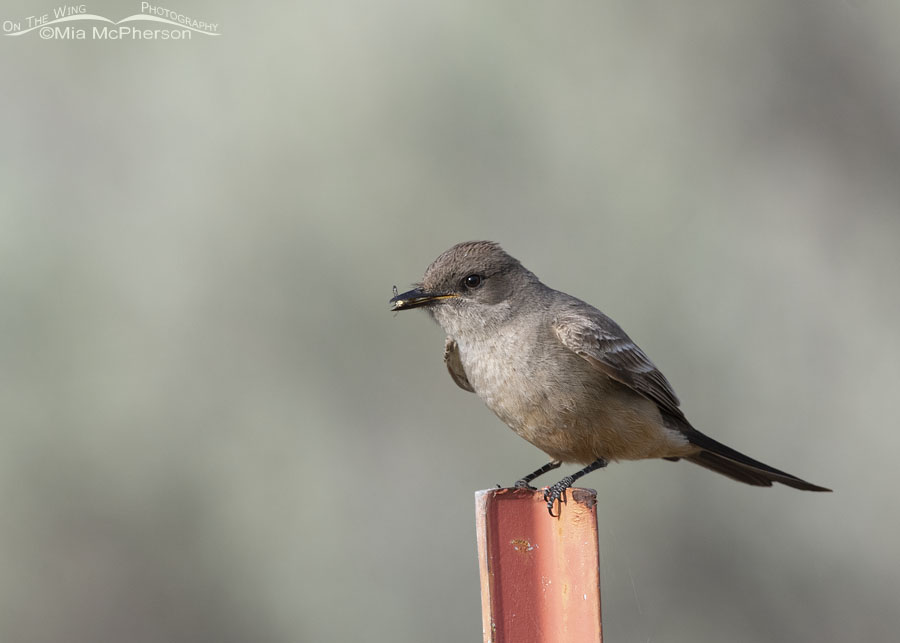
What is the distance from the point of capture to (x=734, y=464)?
5449 millimetres

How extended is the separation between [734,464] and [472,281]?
1.72 meters

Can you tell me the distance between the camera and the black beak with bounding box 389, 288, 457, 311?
4.87 meters

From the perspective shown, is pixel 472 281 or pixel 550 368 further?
pixel 472 281

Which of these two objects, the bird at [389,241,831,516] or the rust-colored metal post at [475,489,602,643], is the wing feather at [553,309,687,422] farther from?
the rust-colored metal post at [475,489,602,643]

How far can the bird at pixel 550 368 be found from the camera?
4715mm

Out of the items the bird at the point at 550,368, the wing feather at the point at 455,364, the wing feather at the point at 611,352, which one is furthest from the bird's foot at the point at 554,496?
the wing feather at the point at 455,364

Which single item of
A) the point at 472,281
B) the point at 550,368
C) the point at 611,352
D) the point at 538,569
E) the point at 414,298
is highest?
the point at 472,281

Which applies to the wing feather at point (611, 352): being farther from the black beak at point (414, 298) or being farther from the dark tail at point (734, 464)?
the black beak at point (414, 298)

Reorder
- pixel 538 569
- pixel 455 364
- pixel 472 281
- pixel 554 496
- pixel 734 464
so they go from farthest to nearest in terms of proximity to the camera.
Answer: pixel 734 464, pixel 455 364, pixel 472 281, pixel 554 496, pixel 538 569

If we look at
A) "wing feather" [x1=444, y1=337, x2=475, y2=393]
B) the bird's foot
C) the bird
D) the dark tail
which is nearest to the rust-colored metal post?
the bird's foot

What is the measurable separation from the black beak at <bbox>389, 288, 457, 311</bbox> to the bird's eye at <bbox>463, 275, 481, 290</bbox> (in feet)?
0.31

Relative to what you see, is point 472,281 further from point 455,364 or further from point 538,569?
point 538,569

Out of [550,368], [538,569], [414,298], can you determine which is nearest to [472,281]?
[414,298]

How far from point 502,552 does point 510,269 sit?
85.8 inches
